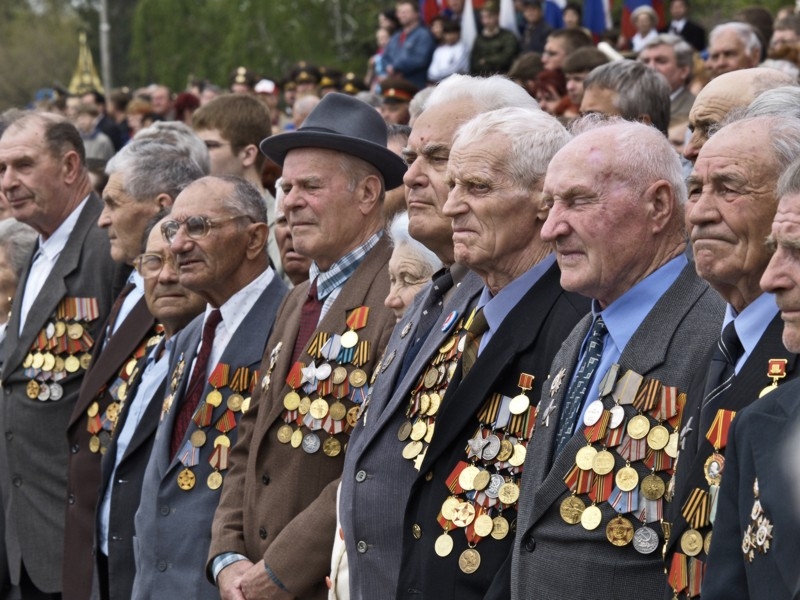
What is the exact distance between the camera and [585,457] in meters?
4.00

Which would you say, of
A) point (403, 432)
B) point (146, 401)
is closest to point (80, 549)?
point (146, 401)

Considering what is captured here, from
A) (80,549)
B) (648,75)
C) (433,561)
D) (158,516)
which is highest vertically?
(648,75)

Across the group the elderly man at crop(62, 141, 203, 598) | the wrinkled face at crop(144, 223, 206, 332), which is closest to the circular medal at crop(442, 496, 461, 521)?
the wrinkled face at crop(144, 223, 206, 332)

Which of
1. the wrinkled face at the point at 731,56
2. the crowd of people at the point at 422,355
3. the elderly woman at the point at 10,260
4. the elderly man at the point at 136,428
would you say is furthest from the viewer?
the wrinkled face at the point at 731,56

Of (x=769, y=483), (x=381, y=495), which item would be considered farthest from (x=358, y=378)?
(x=769, y=483)

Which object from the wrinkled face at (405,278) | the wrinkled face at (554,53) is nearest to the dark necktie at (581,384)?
the wrinkled face at (405,278)

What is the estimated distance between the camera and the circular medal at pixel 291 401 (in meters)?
5.51

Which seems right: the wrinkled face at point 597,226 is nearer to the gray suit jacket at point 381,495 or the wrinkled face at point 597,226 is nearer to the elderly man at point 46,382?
the gray suit jacket at point 381,495

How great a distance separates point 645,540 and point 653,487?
0.14 m

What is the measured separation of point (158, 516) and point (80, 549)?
1049mm

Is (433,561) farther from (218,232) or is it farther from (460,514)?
(218,232)

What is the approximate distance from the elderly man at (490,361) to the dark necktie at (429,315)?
332 mm

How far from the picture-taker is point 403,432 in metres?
4.85

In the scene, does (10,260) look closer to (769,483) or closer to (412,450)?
(412,450)
